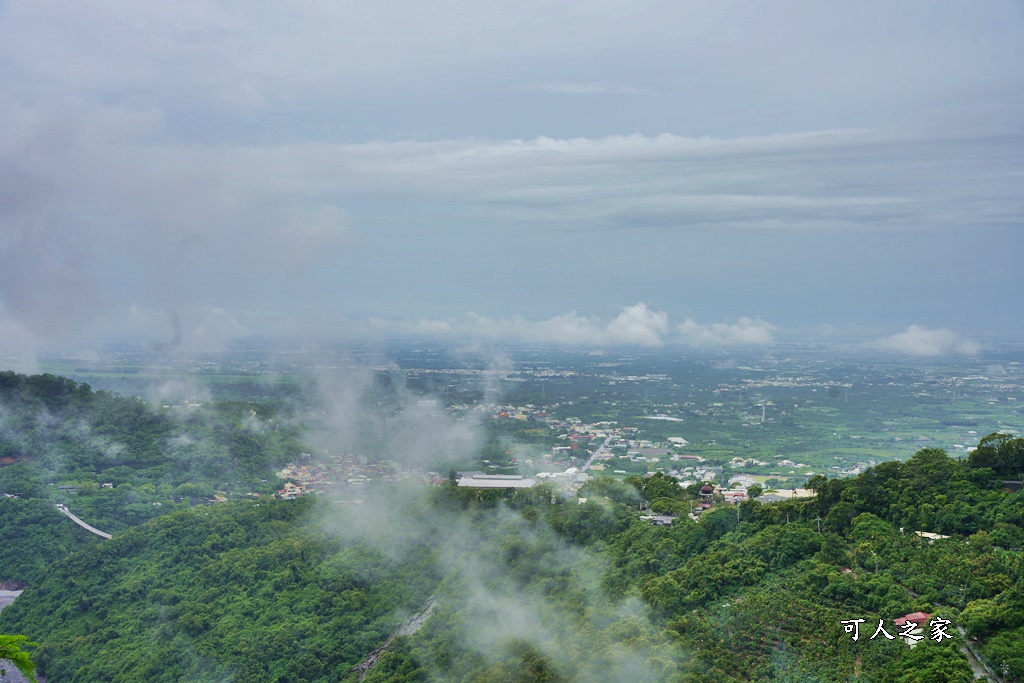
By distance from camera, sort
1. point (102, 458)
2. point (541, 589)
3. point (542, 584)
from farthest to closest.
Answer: point (102, 458)
point (542, 584)
point (541, 589)

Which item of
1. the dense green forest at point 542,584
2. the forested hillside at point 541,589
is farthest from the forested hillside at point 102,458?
the forested hillside at point 541,589

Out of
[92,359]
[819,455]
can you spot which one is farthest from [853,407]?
[92,359]

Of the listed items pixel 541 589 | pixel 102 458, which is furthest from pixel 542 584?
pixel 102 458

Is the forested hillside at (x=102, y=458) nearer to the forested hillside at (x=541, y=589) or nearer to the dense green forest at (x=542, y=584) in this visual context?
the dense green forest at (x=542, y=584)

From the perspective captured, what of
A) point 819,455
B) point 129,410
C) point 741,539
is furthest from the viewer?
point 819,455

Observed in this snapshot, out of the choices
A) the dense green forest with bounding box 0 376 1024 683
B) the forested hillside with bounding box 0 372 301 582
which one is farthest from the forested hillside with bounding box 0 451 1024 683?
the forested hillside with bounding box 0 372 301 582

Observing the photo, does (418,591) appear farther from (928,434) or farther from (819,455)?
(928,434)

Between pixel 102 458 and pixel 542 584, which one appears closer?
pixel 542 584

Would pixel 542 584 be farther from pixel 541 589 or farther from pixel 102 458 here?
pixel 102 458

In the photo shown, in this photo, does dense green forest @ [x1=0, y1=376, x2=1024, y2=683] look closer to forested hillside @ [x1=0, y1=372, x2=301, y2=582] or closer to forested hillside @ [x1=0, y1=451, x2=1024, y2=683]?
forested hillside @ [x1=0, y1=451, x2=1024, y2=683]
